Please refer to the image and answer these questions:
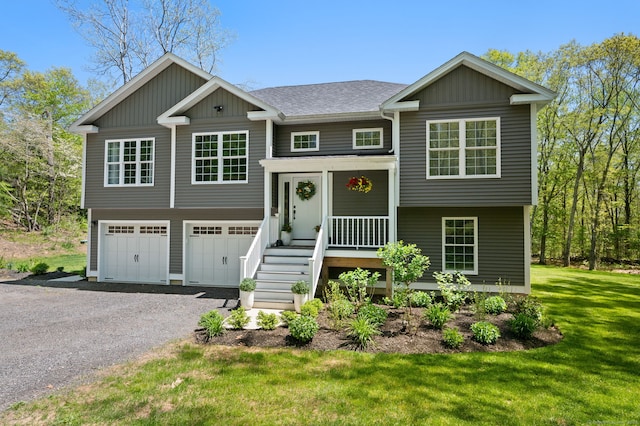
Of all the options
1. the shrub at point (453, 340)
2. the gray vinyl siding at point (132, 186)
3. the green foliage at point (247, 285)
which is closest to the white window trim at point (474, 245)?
the shrub at point (453, 340)

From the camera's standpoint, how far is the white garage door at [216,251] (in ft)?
40.7

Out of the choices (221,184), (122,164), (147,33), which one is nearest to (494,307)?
(221,184)

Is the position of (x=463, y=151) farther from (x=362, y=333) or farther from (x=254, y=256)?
(x=254, y=256)

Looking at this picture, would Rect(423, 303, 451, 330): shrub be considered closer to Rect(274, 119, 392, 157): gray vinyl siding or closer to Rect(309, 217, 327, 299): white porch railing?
Rect(309, 217, 327, 299): white porch railing

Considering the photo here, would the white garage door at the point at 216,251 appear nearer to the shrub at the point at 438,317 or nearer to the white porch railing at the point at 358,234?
the white porch railing at the point at 358,234

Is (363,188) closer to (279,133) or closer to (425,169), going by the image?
(425,169)

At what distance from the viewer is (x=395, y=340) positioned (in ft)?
22.0

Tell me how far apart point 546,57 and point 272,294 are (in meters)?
23.9

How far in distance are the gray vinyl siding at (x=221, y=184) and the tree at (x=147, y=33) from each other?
13.0 meters

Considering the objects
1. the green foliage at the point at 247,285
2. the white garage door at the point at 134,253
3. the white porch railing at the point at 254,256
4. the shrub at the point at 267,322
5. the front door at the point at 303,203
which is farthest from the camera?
the white garage door at the point at 134,253

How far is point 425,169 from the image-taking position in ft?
34.1

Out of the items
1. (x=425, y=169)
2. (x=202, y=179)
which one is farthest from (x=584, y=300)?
(x=202, y=179)

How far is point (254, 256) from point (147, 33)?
1944cm

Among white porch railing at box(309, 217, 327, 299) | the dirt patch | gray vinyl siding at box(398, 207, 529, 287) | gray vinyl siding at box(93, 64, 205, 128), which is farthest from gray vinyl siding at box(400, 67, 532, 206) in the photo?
gray vinyl siding at box(93, 64, 205, 128)
